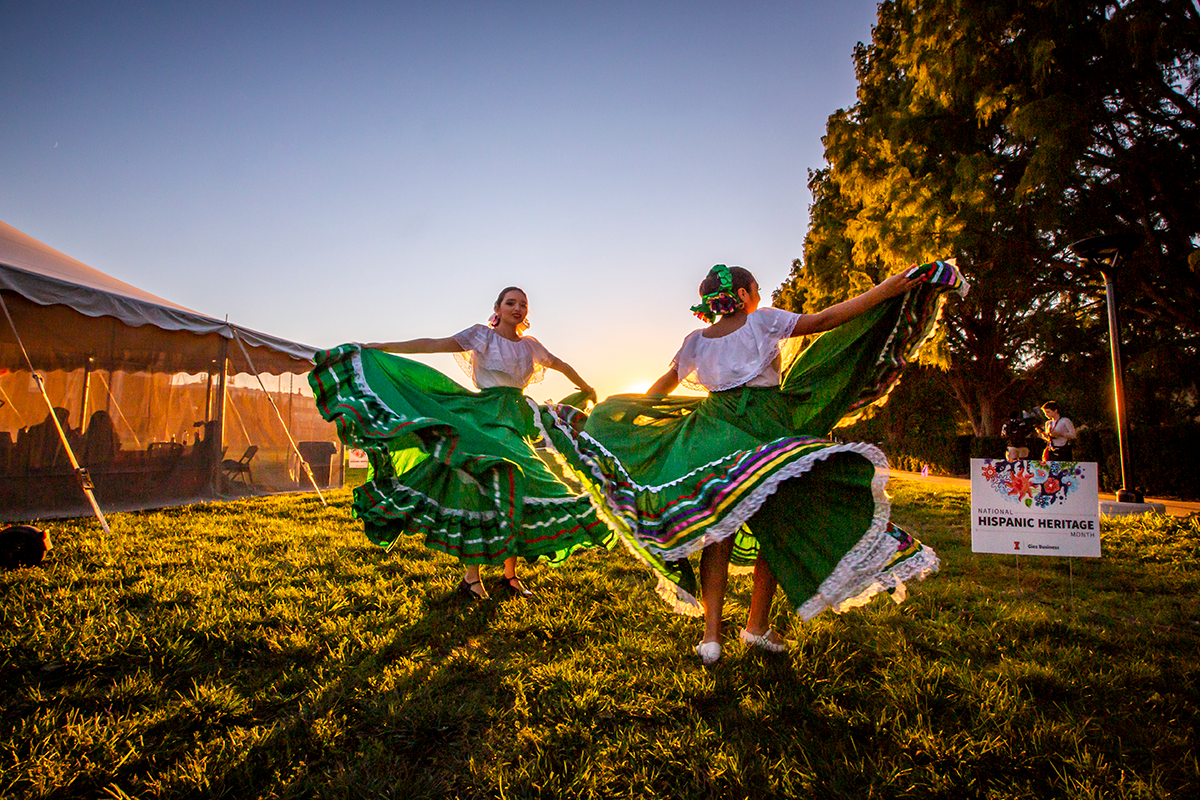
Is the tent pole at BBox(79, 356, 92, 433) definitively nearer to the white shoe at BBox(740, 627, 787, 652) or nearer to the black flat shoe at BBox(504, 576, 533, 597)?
the black flat shoe at BBox(504, 576, 533, 597)

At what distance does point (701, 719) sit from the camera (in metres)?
2.15

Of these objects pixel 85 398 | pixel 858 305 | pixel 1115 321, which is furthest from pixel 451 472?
pixel 1115 321

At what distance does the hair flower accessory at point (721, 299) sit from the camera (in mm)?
2900

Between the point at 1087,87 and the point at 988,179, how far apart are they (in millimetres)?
1890

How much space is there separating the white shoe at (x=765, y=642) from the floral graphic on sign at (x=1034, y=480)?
2.00 metres

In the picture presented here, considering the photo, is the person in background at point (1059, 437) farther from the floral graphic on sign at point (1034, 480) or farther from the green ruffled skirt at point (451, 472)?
the green ruffled skirt at point (451, 472)

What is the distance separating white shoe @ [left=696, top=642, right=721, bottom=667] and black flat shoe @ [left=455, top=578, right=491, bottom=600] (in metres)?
1.55

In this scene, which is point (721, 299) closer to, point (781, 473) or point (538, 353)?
point (781, 473)

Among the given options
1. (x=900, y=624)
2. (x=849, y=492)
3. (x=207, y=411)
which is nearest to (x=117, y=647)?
(x=849, y=492)

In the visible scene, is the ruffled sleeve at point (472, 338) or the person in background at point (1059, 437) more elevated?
the ruffled sleeve at point (472, 338)

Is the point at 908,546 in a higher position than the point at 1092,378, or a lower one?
lower

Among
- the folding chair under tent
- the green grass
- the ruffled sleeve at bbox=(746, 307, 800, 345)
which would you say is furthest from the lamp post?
the folding chair under tent

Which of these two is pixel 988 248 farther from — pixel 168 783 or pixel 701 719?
pixel 168 783

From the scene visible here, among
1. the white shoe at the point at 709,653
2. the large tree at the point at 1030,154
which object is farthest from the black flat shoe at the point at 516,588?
the large tree at the point at 1030,154
